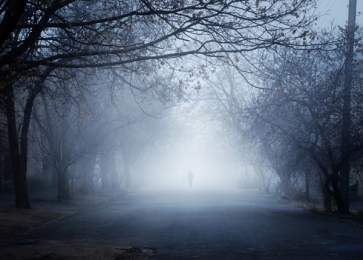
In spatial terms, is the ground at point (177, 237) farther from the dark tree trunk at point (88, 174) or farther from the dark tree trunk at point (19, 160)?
the dark tree trunk at point (88, 174)

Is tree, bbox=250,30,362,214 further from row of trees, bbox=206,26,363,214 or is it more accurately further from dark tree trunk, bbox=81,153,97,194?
dark tree trunk, bbox=81,153,97,194

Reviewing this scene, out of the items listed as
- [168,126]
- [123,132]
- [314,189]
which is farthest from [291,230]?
[168,126]

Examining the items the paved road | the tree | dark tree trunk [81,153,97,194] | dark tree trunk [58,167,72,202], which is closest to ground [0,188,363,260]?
the paved road

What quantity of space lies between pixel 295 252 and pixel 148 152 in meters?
51.8

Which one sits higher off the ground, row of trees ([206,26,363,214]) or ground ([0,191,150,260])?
row of trees ([206,26,363,214])

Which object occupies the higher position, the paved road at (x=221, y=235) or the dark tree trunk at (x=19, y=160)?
the dark tree trunk at (x=19, y=160)

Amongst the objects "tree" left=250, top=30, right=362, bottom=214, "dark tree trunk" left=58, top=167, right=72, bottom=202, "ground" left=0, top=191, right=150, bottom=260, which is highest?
"tree" left=250, top=30, right=362, bottom=214

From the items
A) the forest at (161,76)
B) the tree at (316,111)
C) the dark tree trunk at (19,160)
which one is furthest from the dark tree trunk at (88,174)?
the tree at (316,111)

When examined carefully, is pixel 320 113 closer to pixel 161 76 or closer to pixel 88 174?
pixel 161 76

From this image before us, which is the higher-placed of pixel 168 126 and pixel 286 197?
pixel 168 126

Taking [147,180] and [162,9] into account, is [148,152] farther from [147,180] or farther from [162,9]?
[162,9]

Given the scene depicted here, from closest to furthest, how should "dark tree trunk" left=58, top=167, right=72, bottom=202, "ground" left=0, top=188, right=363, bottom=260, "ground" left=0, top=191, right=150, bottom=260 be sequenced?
"ground" left=0, top=191, right=150, bottom=260
"ground" left=0, top=188, right=363, bottom=260
"dark tree trunk" left=58, top=167, right=72, bottom=202

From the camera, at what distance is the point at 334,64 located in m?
19.8

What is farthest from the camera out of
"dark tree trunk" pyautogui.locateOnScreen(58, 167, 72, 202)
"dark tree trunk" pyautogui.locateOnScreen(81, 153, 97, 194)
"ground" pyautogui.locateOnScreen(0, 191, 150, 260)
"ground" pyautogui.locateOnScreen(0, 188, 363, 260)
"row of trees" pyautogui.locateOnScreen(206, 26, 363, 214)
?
"dark tree trunk" pyautogui.locateOnScreen(81, 153, 97, 194)
